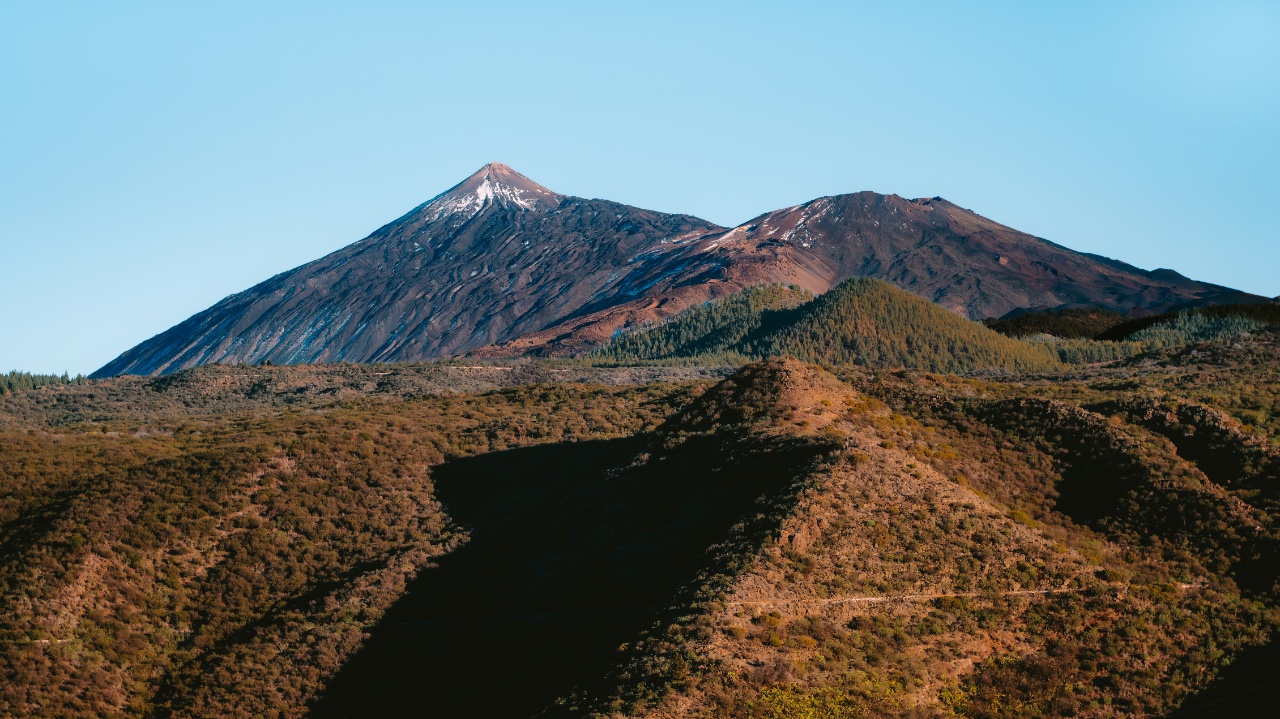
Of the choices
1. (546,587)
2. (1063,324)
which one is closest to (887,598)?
(546,587)

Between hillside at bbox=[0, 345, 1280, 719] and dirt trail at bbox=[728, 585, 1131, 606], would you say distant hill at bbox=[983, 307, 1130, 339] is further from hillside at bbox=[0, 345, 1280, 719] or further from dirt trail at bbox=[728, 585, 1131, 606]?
dirt trail at bbox=[728, 585, 1131, 606]

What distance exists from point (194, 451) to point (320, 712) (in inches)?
1120

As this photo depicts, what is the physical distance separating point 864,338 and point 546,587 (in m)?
89.5

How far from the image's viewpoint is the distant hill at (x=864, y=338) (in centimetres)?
12762

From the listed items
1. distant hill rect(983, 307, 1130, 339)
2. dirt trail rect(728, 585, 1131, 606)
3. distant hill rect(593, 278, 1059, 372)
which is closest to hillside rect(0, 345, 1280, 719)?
dirt trail rect(728, 585, 1131, 606)

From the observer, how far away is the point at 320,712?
43125 mm

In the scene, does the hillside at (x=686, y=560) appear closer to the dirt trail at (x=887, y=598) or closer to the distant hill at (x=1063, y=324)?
the dirt trail at (x=887, y=598)

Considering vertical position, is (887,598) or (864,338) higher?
(864,338)

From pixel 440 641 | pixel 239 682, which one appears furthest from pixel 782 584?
pixel 239 682

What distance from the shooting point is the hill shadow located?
40875mm

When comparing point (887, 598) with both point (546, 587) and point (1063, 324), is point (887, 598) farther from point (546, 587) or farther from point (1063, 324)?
point (1063, 324)

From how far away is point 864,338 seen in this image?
133 meters

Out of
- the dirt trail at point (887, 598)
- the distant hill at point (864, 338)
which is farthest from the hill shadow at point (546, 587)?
the distant hill at point (864, 338)

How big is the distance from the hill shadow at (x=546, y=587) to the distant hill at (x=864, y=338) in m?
70.4
